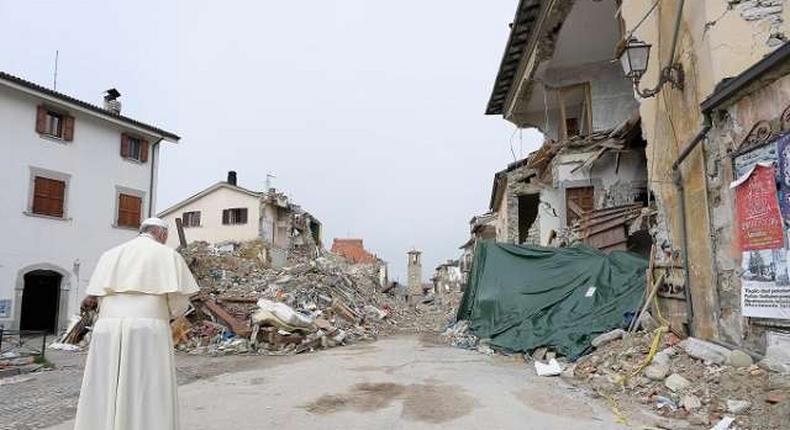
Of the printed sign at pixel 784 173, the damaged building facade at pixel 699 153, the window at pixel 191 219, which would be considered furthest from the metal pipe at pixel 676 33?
the window at pixel 191 219

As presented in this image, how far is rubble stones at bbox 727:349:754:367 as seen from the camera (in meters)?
5.59

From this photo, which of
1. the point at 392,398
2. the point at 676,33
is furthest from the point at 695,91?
the point at 392,398

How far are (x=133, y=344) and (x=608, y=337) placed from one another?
753 centimetres

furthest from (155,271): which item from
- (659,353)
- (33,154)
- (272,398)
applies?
(33,154)

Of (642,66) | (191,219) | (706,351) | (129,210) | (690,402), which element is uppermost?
(191,219)

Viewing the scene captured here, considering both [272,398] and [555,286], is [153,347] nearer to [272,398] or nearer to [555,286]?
[272,398]

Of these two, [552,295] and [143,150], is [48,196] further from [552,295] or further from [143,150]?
[552,295]

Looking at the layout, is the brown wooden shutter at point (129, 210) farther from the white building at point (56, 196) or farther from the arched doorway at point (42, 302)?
the arched doorway at point (42, 302)

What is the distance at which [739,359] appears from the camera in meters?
5.67

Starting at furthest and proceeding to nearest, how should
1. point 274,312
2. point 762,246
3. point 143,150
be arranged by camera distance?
point 143,150, point 274,312, point 762,246

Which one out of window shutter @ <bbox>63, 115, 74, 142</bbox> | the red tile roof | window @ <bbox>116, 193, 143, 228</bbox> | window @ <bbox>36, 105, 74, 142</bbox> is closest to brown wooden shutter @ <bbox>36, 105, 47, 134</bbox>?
window @ <bbox>36, 105, 74, 142</bbox>

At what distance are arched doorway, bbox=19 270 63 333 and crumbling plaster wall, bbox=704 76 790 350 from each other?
20791 millimetres

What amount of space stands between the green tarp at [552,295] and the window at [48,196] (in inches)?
624

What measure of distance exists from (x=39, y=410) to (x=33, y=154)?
1546 cm
